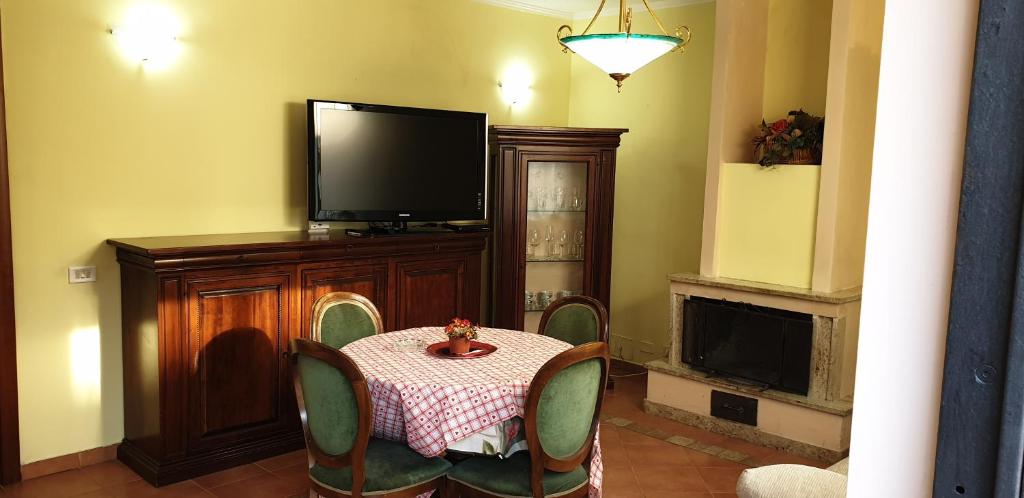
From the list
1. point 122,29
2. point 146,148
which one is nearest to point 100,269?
point 146,148

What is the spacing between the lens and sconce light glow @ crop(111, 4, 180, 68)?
3.86m

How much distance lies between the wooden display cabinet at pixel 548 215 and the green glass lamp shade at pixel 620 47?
2062mm

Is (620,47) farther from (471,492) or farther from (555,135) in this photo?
(555,135)

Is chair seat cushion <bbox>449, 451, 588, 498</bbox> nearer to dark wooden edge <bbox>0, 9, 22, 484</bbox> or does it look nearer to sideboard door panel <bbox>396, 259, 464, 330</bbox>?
sideboard door panel <bbox>396, 259, 464, 330</bbox>

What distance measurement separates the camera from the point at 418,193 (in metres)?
4.80

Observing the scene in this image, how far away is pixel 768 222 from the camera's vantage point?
458 centimetres

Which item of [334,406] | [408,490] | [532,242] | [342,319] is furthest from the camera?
[532,242]

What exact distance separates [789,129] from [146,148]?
3.41 metres

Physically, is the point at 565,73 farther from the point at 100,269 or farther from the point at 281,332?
the point at 100,269

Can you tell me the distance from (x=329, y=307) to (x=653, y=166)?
2997 millimetres

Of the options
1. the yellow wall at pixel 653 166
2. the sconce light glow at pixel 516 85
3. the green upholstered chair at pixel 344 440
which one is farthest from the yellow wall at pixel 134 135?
the green upholstered chair at pixel 344 440

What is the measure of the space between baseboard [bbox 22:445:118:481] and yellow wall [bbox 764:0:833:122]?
13.7 ft

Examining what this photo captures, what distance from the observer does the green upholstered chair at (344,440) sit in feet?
8.76

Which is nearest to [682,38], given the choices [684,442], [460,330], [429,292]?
[429,292]
